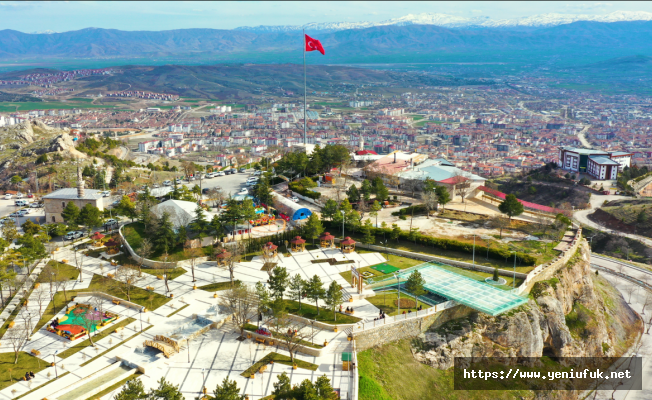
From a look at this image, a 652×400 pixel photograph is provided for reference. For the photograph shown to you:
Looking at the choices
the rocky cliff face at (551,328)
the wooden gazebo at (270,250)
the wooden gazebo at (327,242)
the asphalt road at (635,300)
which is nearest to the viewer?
the rocky cliff face at (551,328)

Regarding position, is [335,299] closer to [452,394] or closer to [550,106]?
[452,394]

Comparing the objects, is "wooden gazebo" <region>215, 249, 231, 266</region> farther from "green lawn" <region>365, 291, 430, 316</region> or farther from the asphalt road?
the asphalt road

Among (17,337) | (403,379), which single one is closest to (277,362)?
(403,379)

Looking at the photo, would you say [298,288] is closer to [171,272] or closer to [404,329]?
[404,329]

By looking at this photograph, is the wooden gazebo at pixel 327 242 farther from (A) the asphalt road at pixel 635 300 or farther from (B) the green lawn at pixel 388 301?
(A) the asphalt road at pixel 635 300

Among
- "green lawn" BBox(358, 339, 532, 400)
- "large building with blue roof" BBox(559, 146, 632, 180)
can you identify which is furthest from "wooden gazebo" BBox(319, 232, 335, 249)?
"large building with blue roof" BBox(559, 146, 632, 180)

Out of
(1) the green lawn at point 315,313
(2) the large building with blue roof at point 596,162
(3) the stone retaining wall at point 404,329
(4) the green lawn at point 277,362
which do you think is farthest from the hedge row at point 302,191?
(2) the large building with blue roof at point 596,162

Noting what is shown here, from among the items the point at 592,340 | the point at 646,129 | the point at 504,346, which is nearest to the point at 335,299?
the point at 504,346
